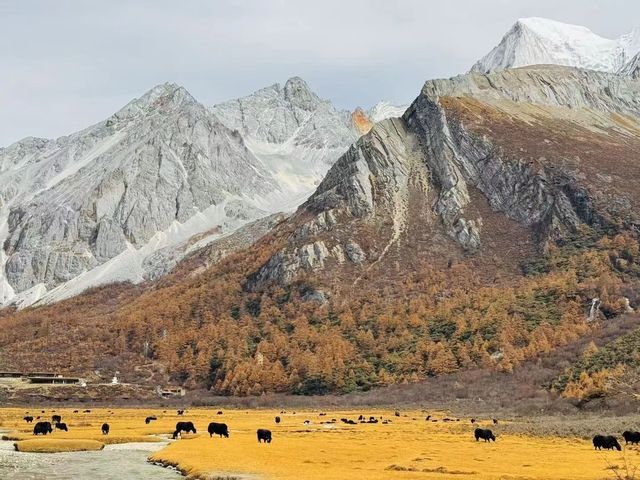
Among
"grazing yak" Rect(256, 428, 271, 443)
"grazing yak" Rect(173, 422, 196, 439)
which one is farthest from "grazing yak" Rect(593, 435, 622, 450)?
"grazing yak" Rect(173, 422, 196, 439)

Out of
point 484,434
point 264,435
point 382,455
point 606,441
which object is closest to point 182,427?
point 264,435

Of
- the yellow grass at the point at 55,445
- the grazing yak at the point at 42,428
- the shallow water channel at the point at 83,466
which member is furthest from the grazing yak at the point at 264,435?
the grazing yak at the point at 42,428

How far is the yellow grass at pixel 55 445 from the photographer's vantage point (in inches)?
2382

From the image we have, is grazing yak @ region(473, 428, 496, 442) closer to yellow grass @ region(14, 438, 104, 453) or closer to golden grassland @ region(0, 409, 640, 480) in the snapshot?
golden grassland @ region(0, 409, 640, 480)

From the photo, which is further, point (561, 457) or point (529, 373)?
point (529, 373)

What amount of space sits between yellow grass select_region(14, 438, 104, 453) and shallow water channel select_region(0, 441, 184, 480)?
Answer: 1.17 metres

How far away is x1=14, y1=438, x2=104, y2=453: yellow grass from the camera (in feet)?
198

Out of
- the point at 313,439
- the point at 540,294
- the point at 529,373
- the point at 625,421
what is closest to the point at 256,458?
the point at 313,439

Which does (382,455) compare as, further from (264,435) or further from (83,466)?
(83,466)

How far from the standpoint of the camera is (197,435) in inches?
2977

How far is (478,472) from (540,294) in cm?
16172

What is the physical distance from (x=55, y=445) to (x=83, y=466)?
13371 millimetres

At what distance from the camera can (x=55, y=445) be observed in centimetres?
6144

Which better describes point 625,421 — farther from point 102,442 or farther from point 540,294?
point 540,294
